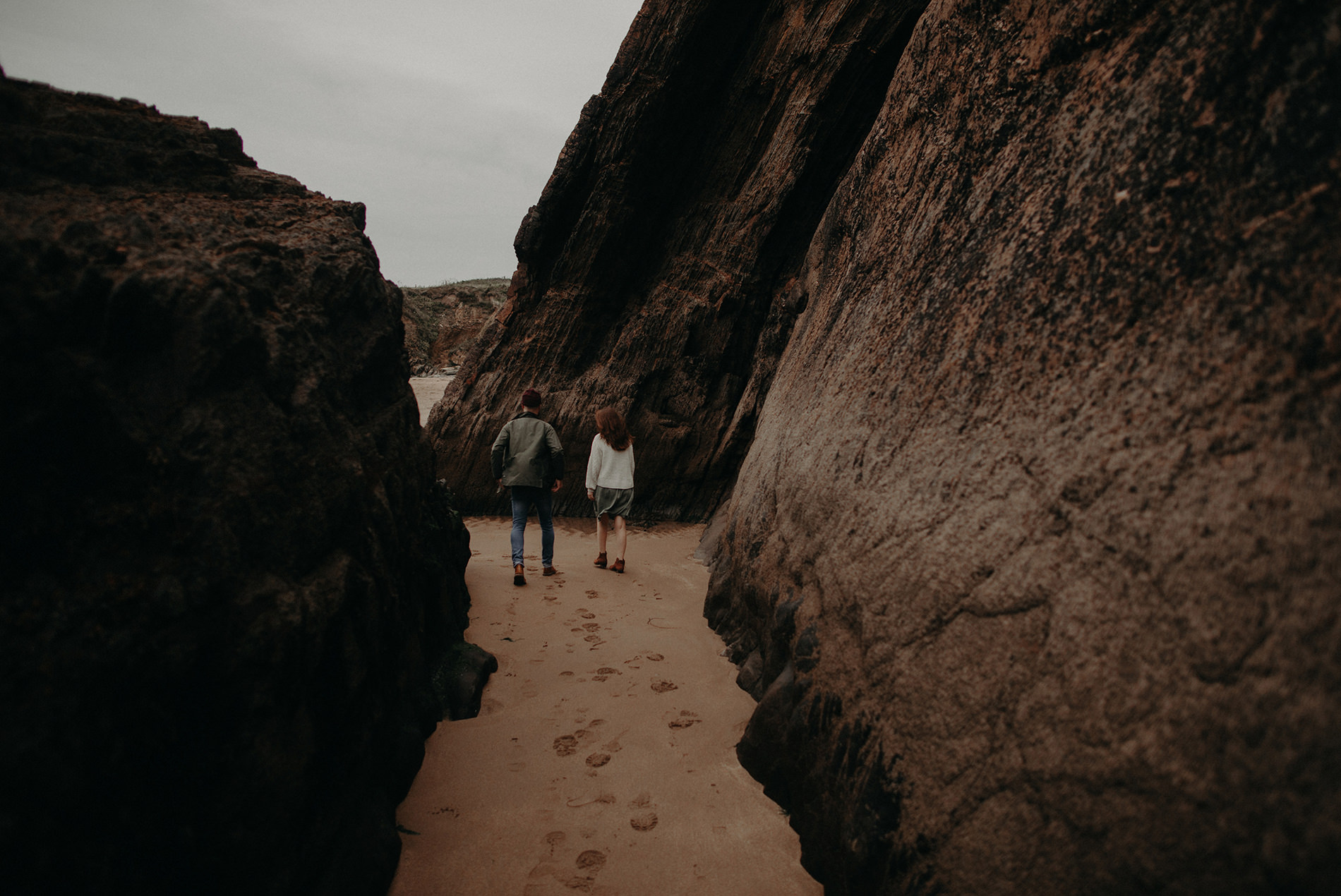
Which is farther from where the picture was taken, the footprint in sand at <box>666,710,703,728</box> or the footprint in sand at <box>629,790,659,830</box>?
the footprint in sand at <box>666,710,703,728</box>

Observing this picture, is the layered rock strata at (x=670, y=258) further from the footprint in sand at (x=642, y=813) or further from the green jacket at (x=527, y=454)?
the footprint in sand at (x=642, y=813)

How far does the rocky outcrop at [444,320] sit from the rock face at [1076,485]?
23.1 m

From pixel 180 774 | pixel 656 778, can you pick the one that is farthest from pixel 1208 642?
pixel 180 774

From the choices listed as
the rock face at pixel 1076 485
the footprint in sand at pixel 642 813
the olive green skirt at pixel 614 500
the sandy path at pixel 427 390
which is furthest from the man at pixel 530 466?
the sandy path at pixel 427 390

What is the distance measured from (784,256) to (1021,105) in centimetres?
748

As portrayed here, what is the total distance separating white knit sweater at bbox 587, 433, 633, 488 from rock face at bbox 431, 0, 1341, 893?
3.18 meters

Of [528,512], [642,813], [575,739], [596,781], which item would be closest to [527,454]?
[528,512]

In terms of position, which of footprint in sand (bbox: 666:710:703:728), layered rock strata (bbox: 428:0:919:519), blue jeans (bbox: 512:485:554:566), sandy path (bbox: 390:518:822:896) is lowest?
sandy path (bbox: 390:518:822:896)

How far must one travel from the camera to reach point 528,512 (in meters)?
6.17

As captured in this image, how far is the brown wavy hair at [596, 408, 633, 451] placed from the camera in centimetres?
711

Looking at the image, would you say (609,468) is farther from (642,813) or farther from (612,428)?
(642,813)

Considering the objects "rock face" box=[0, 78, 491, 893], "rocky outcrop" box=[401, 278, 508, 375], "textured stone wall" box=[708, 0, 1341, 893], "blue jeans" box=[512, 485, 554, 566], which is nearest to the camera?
"textured stone wall" box=[708, 0, 1341, 893]

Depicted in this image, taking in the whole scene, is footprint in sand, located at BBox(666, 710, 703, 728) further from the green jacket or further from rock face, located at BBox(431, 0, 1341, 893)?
the green jacket

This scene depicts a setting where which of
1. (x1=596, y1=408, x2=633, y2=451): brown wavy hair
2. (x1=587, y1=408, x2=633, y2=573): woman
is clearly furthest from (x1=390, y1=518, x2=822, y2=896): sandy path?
(x1=596, y1=408, x2=633, y2=451): brown wavy hair
